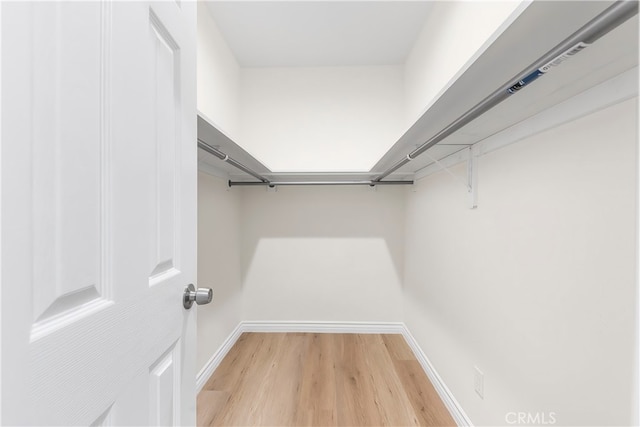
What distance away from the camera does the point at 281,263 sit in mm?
2592

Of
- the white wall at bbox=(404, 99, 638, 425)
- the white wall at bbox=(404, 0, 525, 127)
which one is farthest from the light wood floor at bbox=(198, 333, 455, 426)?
the white wall at bbox=(404, 0, 525, 127)

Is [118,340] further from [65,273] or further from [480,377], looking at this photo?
[480,377]

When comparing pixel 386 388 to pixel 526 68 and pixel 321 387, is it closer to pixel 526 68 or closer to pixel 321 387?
pixel 321 387

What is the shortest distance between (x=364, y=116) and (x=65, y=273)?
8.26 ft

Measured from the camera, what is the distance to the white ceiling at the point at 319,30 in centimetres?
185

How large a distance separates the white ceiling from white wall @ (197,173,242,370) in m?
1.19

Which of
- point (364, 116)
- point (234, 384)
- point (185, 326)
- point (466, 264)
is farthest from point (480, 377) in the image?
point (364, 116)

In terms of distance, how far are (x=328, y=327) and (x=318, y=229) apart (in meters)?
0.94

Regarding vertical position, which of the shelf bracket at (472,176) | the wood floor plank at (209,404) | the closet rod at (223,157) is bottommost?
the wood floor plank at (209,404)

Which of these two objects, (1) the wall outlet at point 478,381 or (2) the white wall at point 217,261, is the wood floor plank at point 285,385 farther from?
(1) the wall outlet at point 478,381

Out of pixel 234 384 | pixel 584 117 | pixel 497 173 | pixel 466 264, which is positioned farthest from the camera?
pixel 234 384

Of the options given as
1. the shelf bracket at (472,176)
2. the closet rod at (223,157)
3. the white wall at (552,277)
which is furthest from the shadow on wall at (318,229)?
the shelf bracket at (472,176)

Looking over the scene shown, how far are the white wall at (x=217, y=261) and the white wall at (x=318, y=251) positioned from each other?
198 mm

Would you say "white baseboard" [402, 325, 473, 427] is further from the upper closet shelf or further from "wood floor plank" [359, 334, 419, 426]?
the upper closet shelf
